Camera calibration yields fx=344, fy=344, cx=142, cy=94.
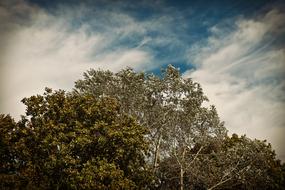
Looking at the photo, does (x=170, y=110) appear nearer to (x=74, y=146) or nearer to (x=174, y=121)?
(x=174, y=121)

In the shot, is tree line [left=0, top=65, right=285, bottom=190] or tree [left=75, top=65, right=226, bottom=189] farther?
tree [left=75, top=65, right=226, bottom=189]

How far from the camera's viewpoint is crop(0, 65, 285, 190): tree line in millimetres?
27266

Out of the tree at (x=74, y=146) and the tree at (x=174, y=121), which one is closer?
the tree at (x=74, y=146)

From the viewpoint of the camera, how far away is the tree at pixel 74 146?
26719mm

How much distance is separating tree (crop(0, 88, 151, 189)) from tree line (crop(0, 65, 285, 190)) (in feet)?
0.26

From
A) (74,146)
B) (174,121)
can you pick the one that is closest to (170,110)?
(174,121)

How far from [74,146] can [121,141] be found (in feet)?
12.7

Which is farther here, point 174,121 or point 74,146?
point 174,121

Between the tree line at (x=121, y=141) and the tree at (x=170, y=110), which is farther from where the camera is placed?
the tree at (x=170, y=110)

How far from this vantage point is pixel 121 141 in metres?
28.6

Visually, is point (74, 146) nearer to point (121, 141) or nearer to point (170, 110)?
point (121, 141)

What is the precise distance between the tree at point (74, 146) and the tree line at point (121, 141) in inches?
3.1

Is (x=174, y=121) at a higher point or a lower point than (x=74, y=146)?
higher

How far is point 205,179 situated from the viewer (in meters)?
32.5
